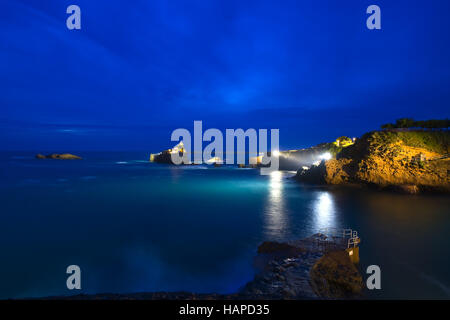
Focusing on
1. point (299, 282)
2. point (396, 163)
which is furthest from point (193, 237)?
point (396, 163)

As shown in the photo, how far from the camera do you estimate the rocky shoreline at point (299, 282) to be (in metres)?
7.30

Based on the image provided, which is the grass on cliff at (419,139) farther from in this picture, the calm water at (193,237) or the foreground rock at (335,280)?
the foreground rock at (335,280)

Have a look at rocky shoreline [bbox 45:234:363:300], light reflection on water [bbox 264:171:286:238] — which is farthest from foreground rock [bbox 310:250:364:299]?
light reflection on water [bbox 264:171:286:238]

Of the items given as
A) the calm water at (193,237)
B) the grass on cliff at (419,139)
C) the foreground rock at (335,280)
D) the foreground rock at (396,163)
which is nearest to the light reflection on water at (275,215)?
the calm water at (193,237)

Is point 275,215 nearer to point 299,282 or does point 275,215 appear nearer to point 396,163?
point 299,282

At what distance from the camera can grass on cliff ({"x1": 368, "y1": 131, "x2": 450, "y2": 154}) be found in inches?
1315

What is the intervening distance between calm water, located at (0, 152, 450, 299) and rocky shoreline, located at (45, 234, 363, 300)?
4.63 ft

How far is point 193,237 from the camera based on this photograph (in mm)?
15469

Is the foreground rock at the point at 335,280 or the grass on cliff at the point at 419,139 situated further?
the grass on cliff at the point at 419,139

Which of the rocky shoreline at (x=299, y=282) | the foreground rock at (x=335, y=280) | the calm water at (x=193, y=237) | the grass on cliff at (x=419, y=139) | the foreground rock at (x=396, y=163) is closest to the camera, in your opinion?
the rocky shoreline at (x=299, y=282)

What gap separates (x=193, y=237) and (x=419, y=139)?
35783 millimetres

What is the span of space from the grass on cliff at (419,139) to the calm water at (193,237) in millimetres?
9548

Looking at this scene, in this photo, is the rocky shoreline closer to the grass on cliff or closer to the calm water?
the calm water
